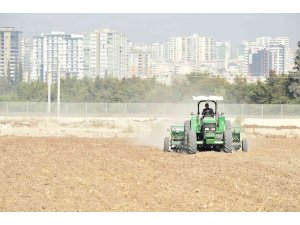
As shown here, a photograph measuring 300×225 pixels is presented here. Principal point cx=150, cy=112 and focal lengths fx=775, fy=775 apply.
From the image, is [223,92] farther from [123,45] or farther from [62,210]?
[62,210]

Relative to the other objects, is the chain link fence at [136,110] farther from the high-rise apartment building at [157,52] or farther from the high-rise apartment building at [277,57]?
the high-rise apartment building at [157,52]

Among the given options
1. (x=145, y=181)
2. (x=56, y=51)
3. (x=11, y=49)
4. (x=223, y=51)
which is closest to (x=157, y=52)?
(x=56, y=51)

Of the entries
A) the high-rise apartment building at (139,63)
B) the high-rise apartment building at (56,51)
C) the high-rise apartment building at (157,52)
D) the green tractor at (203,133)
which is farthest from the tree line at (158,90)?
the high-rise apartment building at (157,52)

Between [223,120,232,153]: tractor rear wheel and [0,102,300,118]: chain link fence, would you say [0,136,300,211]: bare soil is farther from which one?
[0,102,300,118]: chain link fence

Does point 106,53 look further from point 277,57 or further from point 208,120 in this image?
point 208,120

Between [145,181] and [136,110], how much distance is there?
176ft

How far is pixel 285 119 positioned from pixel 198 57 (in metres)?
101

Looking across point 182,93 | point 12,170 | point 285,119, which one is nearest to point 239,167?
point 12,170

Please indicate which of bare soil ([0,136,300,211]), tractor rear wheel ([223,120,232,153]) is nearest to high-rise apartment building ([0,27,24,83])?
tractor rear wheel ([223,120,232,153])

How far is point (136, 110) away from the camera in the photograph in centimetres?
7119

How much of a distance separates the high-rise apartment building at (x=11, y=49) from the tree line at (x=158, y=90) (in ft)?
122

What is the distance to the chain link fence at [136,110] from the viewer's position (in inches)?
2761

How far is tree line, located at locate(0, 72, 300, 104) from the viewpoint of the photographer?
79250 mm

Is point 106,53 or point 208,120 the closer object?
point 208,120
